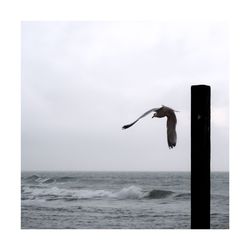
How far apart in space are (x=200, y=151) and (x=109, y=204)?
914cm

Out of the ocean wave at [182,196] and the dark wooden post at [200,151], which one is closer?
the dark wooden post at [200,151]

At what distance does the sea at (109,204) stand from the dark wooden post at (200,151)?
6.04 meters

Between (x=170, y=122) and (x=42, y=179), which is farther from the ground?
(x=170, y=122)

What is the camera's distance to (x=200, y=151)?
8.30 feet

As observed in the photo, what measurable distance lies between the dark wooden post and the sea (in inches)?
238

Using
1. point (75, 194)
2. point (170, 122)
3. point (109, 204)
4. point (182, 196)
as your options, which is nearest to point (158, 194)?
point (182, 196)

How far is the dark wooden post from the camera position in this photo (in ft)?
8.24

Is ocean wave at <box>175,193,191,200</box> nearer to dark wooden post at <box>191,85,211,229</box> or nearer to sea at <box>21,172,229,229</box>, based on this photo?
sea at <box>21,172,229,229</box>

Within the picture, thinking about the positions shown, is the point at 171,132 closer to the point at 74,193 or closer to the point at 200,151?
the point at 200,151

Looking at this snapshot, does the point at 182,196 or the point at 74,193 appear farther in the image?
the point at 74,193

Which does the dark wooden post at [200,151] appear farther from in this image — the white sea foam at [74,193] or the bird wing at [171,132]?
the white sea foam at [74,193]

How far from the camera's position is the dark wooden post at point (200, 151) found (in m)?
2.51

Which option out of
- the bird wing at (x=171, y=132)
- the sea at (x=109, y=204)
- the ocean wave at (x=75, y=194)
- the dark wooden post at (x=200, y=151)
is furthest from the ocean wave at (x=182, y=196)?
the dark wooden post at (x=200, y=151)
